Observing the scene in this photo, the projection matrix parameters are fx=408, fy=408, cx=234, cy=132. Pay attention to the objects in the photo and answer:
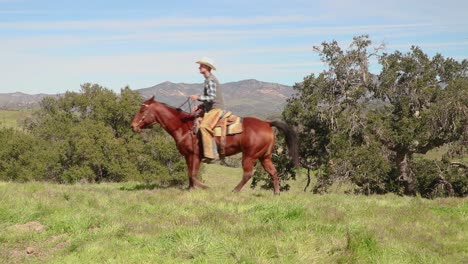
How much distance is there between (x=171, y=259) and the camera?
589 centimetres

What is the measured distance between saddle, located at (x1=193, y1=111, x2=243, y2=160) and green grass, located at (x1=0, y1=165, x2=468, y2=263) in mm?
1789

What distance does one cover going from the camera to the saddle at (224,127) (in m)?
11.7

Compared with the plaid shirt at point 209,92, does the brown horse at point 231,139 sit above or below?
below

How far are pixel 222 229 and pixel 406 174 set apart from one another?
22259mm

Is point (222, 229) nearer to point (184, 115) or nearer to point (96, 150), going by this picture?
point (184, 115)

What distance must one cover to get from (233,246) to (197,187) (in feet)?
18.6

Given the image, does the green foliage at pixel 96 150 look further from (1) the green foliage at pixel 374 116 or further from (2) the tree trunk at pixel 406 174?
(2) the tree trunk at pixel 406 174

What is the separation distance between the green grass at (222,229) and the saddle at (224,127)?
1.79 meters

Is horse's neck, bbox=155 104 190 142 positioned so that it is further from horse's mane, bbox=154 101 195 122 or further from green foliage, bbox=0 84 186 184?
green foliage, bbox=0 84 186 184

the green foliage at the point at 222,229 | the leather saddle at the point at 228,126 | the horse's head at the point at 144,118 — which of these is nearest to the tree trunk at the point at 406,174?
the green foliage at the point at 222,229

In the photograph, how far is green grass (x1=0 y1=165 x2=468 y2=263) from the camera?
6160 millimetres

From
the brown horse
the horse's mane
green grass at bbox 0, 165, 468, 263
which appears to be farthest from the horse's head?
green grass at bbox 0, 165, 468, 263

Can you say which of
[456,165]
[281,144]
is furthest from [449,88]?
[281,144]

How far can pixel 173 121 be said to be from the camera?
12211mm
